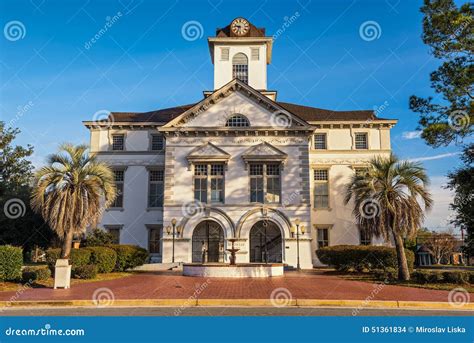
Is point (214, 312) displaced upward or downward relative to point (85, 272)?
downward

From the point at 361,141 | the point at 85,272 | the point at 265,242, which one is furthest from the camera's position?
the point at 361,141

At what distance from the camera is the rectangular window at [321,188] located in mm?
38688

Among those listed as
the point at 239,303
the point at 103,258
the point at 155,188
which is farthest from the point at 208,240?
the point at 239,303

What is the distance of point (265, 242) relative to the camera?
34.2 meters

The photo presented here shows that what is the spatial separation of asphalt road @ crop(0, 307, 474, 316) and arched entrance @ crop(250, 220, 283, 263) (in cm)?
2009

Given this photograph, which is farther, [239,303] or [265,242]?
[265,242]

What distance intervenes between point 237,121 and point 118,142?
11.9 m

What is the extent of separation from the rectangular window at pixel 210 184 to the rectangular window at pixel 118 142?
929 cm

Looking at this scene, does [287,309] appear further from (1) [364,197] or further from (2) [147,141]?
(2) [147,141]

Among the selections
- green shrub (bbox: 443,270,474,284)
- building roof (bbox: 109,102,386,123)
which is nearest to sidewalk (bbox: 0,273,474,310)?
green shrub (bbox: 443,270,474,284)

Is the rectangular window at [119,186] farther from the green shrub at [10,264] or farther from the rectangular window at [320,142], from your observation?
the green shrub at [10,264]

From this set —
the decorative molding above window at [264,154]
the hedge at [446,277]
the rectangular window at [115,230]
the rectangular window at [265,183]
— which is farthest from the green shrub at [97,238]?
the hedge at [446,277]

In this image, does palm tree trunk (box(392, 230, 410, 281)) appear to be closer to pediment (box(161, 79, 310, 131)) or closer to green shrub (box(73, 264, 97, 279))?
pediment (box(161, 79, 310, 131))

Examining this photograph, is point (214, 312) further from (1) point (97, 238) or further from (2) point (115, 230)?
(2) point (115, 230)
